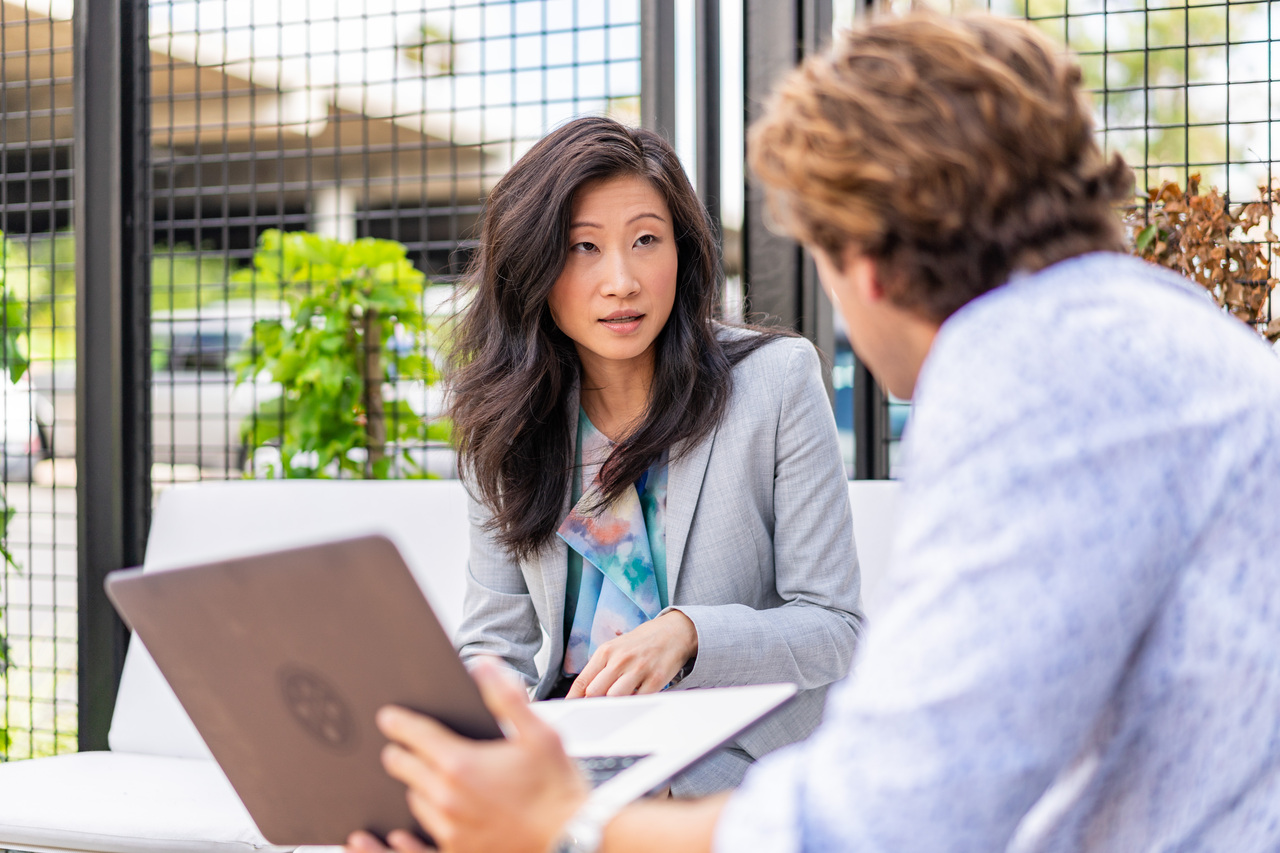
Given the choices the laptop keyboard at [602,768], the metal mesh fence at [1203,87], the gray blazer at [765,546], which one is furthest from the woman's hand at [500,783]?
the metal mesh fence at [1203,87]

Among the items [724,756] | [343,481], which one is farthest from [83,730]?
[724,756]

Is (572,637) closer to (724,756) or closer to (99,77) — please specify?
(724,756)

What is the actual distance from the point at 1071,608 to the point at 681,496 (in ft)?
3.75

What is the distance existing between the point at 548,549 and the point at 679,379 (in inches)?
13.8

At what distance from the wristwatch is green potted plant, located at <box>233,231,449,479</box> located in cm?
226

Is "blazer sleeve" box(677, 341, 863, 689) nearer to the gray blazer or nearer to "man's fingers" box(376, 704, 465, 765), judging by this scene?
the gray blazer

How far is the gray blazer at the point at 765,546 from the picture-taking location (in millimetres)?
1651

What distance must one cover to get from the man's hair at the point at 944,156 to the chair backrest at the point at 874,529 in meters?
1.47

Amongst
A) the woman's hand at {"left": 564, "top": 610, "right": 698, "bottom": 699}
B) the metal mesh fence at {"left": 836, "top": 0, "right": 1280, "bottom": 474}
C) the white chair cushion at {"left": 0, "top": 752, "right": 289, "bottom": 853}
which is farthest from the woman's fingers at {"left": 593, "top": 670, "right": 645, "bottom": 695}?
the metal mesh fence at {"left": 836, "top": 0, "right": 1280, "bottom": 474}

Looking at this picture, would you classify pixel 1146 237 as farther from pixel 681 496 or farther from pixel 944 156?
pixel 944 156

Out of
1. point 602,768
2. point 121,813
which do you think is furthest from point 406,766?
point 121,813

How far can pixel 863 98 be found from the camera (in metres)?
0.73

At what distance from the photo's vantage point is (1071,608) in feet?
1.98

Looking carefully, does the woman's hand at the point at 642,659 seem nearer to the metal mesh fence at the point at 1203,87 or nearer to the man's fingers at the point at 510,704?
the man's fingers at the point at 510,704
